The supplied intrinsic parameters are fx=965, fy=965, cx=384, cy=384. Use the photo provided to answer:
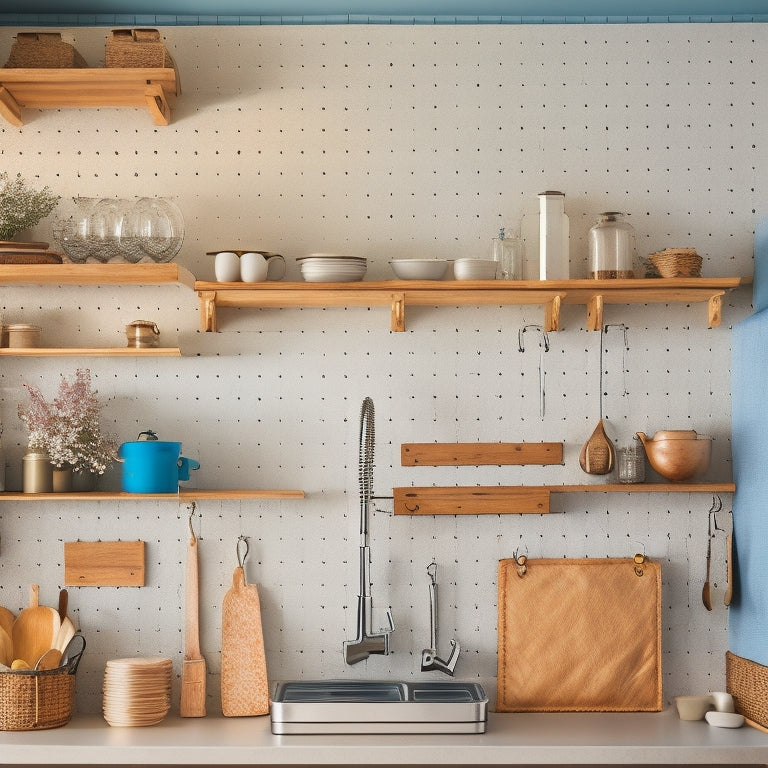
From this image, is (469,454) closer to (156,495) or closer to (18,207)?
(156,495)

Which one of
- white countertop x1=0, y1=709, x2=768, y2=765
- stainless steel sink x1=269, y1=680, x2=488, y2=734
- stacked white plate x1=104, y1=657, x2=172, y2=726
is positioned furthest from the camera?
stacked white plate x1=104, y1=657, x2=172, y2=726

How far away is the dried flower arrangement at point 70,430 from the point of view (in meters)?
2.56

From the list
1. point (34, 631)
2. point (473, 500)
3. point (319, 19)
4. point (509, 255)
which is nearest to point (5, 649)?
point (34, 631)

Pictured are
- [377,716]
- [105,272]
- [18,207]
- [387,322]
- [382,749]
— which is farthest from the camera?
[387,322]

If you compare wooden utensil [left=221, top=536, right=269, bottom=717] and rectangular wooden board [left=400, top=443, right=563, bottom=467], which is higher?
rectangular wooden board [left=400, top=443, right=563, bottom=467]

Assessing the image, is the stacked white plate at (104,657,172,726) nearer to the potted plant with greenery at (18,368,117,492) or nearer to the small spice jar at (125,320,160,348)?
the potted plant with greenery at (18,368,117,492)

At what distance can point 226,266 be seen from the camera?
101 inches

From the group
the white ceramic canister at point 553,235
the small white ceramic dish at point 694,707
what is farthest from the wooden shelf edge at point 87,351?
the small white ceramic dish at point 694,707

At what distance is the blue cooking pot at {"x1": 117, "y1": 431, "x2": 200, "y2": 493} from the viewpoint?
2.52 metres

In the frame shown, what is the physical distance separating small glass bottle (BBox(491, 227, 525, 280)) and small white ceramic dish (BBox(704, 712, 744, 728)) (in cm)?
126

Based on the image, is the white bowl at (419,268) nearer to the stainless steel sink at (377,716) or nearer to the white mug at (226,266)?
the white mug at (226,266)

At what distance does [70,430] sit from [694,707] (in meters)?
1.81

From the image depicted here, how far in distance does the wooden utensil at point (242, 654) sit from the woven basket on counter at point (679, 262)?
141cm

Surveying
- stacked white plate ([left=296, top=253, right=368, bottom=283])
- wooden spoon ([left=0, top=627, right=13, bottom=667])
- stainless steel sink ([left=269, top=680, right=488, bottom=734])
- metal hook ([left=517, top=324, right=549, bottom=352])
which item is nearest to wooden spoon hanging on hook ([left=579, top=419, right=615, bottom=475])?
metal hook ([left=517, top=324, right=549, bottom=352])
